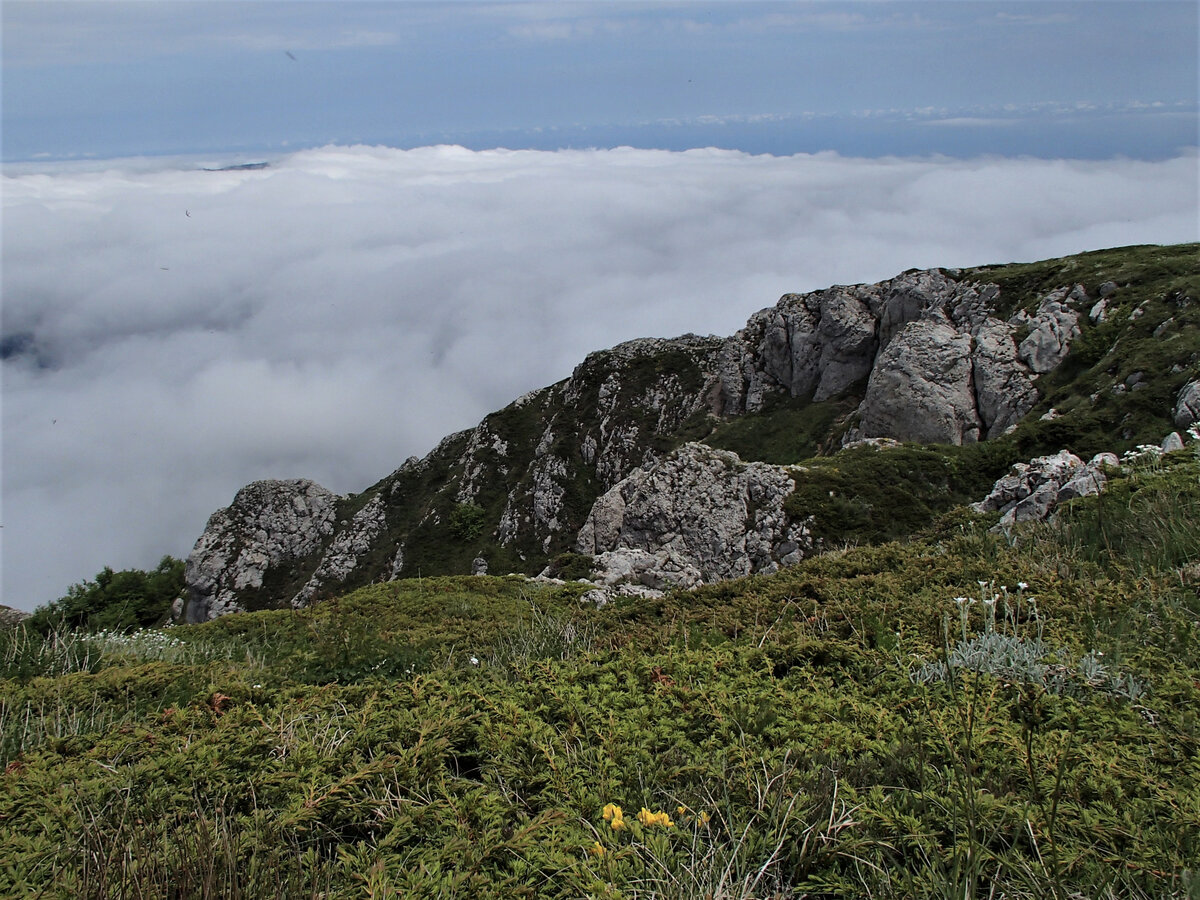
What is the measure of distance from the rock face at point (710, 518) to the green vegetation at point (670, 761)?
20429 millimetres

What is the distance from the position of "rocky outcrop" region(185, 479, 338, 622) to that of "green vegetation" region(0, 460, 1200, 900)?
79.1 m

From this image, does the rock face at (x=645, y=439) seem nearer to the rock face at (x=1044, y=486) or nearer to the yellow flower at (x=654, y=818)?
the rock face at (x=1044, y=486)

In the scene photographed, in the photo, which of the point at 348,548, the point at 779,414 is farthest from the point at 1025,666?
the point at 348,548

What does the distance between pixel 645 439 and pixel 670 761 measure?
250 feet

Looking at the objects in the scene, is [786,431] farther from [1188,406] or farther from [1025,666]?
[1025,666]

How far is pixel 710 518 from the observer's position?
30.4 metres

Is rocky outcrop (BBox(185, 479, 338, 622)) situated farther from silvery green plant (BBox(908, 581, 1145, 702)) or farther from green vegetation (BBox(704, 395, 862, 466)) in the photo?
silvery green plant (BBox(908, 581, 1145, 702))

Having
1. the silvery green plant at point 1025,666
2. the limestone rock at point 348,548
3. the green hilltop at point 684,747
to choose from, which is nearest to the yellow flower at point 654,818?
the green hilltop at point 684,747

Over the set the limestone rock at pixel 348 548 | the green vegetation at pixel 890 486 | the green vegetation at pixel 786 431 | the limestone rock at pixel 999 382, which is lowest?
the limestone rock at pixel 348 548

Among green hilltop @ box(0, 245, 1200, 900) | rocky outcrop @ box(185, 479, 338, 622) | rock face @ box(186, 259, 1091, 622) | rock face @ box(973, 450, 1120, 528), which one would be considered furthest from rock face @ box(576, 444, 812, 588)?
rocky outcrop @ box(185, 479, 338, 622)

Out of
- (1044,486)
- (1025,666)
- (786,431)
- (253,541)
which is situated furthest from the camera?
(253,541)

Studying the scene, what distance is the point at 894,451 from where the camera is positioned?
113ft

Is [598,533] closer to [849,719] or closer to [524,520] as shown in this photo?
[849,719]

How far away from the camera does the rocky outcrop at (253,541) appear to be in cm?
7712
